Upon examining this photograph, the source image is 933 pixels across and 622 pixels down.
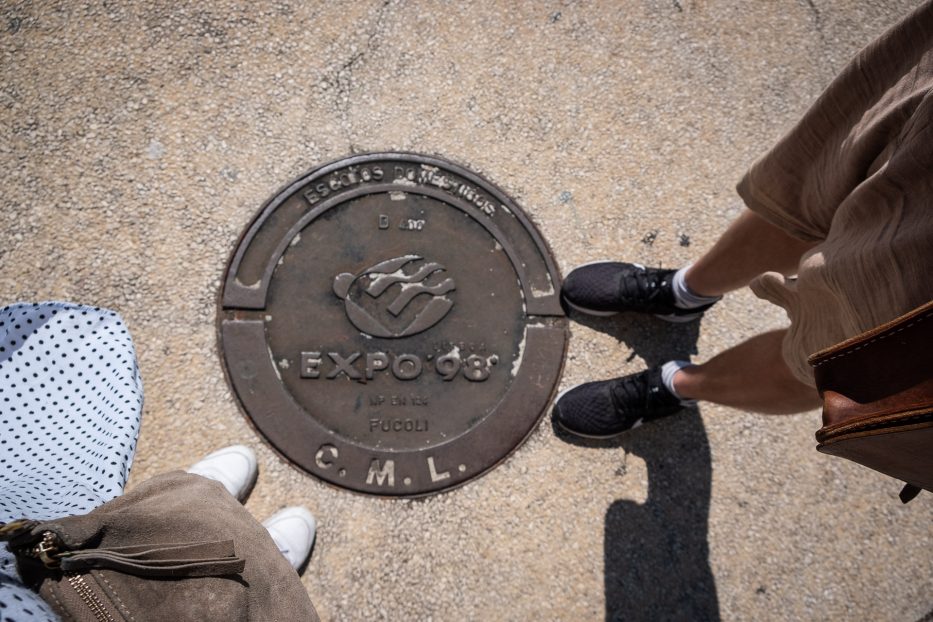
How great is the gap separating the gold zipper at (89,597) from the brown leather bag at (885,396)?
3.91ft

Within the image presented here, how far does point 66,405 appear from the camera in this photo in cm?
127

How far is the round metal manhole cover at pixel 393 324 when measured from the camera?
194 centimetres

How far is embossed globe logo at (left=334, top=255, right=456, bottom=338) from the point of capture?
202cm

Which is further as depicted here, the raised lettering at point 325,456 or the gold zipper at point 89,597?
the raised lettering at point 325,456

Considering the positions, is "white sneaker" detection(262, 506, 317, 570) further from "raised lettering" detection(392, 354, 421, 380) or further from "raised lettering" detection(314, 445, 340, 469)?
"raised lettering" detection(392, 354, 421, 380)

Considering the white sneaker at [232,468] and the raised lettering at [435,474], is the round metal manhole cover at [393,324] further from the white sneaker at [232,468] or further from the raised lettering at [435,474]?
the white sneaker at [232,468]

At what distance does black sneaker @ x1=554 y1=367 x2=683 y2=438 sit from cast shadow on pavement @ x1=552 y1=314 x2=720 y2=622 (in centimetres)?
8

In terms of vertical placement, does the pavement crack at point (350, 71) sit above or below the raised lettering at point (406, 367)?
above

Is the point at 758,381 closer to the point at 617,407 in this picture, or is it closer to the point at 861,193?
the point at 617,407

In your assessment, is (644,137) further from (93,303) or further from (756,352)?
(93,303)

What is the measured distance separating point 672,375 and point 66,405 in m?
1.73

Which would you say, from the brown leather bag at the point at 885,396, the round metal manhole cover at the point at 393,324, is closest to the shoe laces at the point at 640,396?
the round metal manhole cover at the point at 393,324

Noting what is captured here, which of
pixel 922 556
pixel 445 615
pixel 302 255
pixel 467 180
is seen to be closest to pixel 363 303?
pixel 302 255

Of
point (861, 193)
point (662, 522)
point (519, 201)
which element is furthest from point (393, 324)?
point (861, 193)
